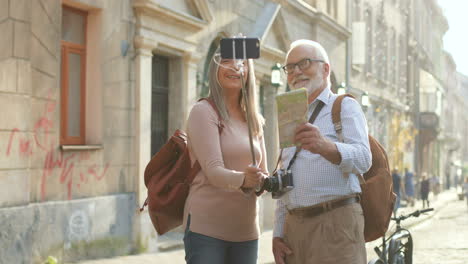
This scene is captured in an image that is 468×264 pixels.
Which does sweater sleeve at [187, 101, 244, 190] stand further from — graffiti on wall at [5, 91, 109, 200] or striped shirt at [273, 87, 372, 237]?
graffiti on wall at [5, 91, 109, 200]

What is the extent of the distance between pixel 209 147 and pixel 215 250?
1.72ft

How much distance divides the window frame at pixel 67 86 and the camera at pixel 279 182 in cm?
663

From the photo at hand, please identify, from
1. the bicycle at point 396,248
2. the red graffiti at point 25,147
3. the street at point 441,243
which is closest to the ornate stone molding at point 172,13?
the red graffiti at point 25,147

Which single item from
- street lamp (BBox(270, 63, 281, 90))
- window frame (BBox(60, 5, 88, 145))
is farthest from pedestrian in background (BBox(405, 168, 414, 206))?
window frame (BBox(60, 5, 88, 145))

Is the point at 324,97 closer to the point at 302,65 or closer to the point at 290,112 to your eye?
the point at 302,65

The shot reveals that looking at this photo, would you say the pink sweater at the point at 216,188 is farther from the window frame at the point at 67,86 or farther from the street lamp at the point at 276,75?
the street lamp at the point at 276,75

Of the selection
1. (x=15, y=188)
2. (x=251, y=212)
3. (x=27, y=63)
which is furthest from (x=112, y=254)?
(x=251, y=212)

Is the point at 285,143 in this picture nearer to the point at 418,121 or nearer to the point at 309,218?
the point at 309,218

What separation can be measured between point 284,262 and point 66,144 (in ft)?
21.6

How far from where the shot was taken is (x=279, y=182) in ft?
11.1

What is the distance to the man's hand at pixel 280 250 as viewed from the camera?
11.7 ft

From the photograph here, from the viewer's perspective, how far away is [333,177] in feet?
11.2

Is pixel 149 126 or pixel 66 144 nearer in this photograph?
pixel 66 144

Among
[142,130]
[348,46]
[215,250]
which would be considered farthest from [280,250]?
[348,46]
